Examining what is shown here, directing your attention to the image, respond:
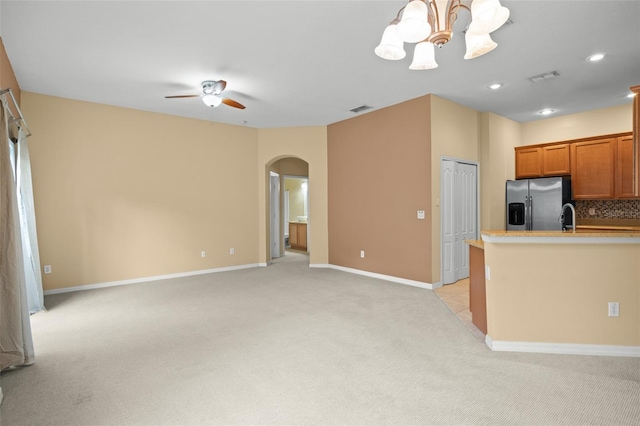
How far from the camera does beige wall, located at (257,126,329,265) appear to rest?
681 cm

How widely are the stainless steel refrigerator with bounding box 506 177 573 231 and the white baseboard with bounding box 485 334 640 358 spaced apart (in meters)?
3.15

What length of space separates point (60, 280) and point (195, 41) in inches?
165

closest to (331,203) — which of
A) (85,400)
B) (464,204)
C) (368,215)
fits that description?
(368,215)

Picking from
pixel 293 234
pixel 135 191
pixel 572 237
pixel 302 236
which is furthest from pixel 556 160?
pixel 135 191

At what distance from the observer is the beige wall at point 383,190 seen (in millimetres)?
5121

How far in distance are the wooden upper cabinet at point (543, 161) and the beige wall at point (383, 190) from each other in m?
2.76

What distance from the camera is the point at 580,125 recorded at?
5859 mm

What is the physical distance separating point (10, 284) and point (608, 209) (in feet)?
27.1

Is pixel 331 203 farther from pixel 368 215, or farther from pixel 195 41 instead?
pixel 195 41

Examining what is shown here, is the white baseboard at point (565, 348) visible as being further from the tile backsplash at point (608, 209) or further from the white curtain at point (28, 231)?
the white curtain at point (28, 231)

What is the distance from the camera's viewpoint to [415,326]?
3459 millimetres

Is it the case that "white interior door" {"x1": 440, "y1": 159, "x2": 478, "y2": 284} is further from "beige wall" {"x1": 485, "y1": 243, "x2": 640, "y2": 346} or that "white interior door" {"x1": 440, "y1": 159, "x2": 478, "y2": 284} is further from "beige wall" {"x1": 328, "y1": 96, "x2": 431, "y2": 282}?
"beige wall" {"x1": 485, "y1": 243, "x2": 640, "y2": 346}

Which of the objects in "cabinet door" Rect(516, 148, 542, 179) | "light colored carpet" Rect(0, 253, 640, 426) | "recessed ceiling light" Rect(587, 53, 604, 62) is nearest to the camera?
"light colored carpet" Rect(0, 253, 640, 426)

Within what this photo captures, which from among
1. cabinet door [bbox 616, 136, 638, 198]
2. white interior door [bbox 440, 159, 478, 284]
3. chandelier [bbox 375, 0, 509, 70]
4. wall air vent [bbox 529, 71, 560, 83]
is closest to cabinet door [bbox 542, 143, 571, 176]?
cabinet door [bbox 616, 136, 638, 198]
